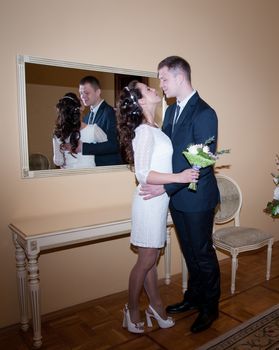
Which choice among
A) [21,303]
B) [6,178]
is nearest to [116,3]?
[6,178]

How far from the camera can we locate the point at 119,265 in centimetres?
287

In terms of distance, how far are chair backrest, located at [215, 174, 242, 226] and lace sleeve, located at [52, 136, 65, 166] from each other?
1.53 metres

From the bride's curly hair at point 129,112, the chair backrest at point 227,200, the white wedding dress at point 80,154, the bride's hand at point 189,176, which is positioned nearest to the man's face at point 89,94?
the white wedding dress at point 80,154

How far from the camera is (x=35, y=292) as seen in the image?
6.98 ft

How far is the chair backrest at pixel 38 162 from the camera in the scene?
7.61ft

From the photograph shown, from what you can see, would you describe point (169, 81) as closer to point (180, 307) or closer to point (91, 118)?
point (91, 118)

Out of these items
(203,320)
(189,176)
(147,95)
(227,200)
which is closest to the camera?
Result: (189,176)

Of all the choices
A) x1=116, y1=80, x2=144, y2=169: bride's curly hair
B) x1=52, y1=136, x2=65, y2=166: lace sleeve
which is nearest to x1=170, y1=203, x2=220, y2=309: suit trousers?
x1=116, y1=80, x2=144, y2=169: bride's curly hair

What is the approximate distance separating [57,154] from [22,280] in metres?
0.89

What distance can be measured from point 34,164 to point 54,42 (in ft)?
2.79

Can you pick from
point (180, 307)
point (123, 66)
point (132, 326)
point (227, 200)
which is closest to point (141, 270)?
point (132, 326)

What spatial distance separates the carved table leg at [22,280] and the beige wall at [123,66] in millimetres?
84

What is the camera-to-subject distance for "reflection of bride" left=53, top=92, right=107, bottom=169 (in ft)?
7.88

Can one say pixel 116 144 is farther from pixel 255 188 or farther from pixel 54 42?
pixel 255 188
